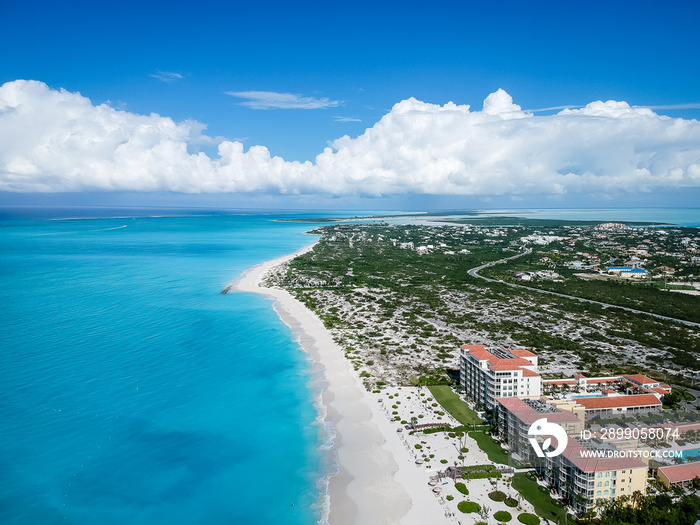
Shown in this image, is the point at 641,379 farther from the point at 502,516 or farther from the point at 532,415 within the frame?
the point at 502,516

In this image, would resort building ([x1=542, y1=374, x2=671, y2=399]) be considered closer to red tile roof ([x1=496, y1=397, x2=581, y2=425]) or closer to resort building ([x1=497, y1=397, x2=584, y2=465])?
resort building ([x1=497, y1=397, x2=584, y2=465])

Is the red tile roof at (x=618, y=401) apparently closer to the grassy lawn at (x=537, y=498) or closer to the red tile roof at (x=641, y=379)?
the red tile roof at (x=641, y=379)

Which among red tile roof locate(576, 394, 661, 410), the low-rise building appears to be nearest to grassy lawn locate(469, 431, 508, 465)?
red tile roof locate(576, 394, 661, 410)

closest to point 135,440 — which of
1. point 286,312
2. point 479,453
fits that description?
point 479,453

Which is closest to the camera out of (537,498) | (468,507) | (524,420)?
(468,507)

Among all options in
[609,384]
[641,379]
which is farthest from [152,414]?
[641,379]

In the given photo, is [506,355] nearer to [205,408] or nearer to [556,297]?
[205,408]

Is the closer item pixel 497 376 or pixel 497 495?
pixel 497 495
